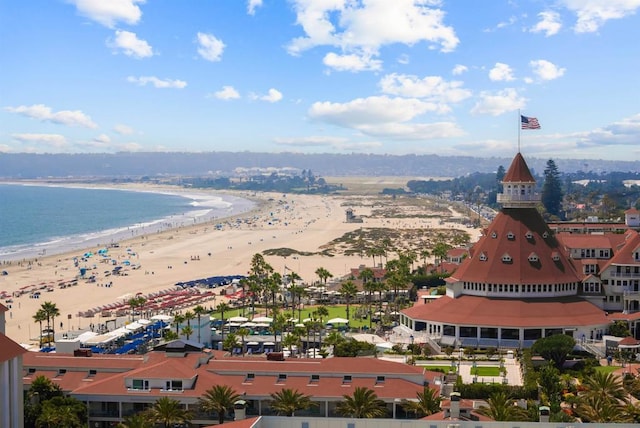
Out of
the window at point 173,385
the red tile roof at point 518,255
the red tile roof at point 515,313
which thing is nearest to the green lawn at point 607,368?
the red tile roof at point 515,313

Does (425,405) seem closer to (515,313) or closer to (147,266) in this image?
(515,313)

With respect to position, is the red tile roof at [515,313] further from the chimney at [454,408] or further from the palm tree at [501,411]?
the chimney at [454,408]

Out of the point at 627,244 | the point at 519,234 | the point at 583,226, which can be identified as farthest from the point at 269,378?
the point at 583,226

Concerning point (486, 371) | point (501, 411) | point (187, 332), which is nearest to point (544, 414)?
point (501, 411)

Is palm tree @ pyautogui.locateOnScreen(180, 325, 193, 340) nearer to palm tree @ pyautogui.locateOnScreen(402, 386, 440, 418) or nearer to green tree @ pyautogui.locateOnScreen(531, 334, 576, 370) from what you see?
palm tree @ pyautogui.locateOnScreen(402, 386, 440, 418)

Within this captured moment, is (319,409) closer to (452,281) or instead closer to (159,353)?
(159,353)

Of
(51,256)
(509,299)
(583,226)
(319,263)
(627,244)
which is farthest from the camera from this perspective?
(51,256)
